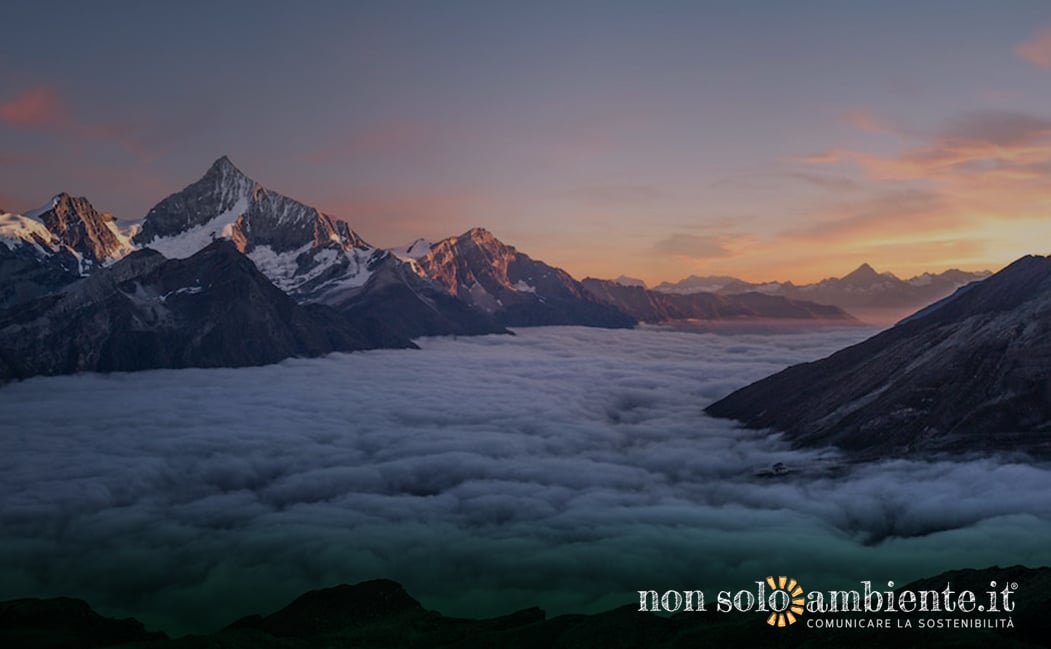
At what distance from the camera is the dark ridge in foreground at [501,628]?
83.7m

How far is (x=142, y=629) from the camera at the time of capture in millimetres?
120625

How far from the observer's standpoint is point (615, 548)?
161500 mm

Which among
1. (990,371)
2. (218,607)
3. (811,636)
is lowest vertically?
(218,607)

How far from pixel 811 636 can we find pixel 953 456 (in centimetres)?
11504

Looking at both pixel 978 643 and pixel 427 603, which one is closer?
pixel 978 643

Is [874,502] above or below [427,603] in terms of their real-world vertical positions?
above

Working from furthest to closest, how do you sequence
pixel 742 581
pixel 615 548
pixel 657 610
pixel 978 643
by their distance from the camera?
pixel 615 548
pixel 742 581
pixel 657 610
pixel 978 643

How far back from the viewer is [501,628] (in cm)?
11519

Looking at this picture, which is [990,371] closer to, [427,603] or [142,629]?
[427,603]

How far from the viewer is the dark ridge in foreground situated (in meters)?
83.7

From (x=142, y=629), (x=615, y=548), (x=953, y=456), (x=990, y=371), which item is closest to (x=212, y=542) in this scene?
(x=142, y=629)

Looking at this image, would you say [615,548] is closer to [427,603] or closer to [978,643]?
[427,603]

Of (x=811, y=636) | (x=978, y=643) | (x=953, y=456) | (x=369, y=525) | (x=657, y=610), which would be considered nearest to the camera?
(x=978, y=643)

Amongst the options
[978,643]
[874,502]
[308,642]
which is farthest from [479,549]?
[978,643]
